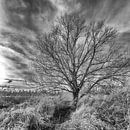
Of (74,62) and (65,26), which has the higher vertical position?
(65,26)

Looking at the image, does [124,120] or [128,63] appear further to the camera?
[128,63]

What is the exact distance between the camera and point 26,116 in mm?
2869

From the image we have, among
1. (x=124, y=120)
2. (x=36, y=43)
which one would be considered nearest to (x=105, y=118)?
(x=124, y=120)

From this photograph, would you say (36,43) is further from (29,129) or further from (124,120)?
(124,120)

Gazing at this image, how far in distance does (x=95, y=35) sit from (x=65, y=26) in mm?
2215

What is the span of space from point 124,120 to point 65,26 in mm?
7038

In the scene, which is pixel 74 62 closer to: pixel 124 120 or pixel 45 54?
pixel 45 54

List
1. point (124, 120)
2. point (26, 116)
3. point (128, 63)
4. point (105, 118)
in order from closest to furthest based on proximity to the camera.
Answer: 1. point (124, 120)
2. point (105, 118)
3. point (26, 116)
4. point (128, 63)

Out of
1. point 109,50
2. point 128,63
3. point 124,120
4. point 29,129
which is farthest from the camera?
point 109,50

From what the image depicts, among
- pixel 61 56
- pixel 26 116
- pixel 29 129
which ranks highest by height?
pixel 61 56

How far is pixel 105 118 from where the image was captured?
2.04 m

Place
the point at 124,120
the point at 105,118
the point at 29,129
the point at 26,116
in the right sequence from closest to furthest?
the point at 124,120, the point at 105,118, the point at 29,129, the point at 26,116

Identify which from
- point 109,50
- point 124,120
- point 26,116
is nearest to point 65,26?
point 109,50

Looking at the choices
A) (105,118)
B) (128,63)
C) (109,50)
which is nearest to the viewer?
(105,118)
